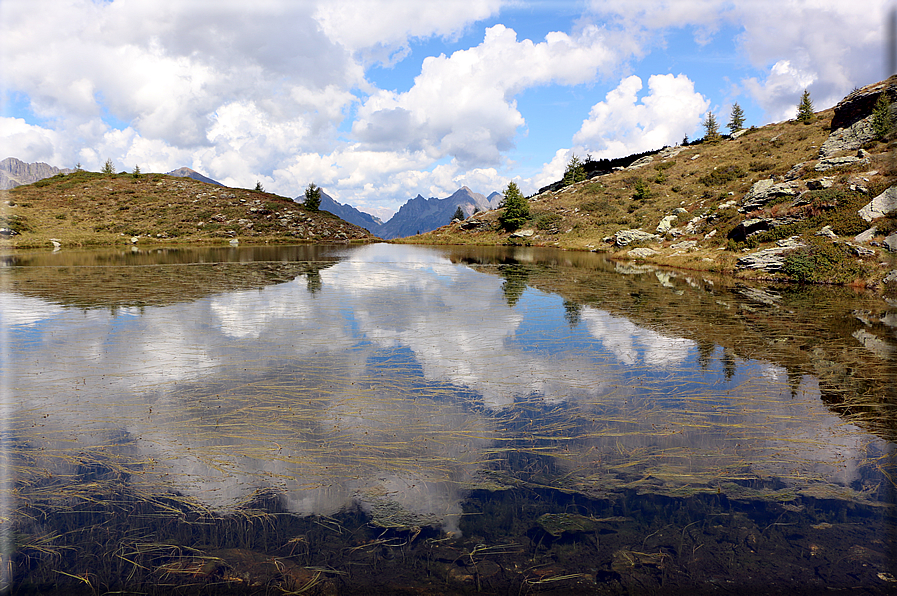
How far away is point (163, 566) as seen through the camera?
4.91 m

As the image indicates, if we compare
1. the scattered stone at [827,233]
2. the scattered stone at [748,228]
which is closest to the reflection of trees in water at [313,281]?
the scattered stone at [827,233]

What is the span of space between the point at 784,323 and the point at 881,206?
2335cm

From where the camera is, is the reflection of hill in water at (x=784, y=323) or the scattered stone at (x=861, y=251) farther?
the scattered stone at (x=861, y=251)

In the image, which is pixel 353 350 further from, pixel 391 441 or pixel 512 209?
pixel 512 209

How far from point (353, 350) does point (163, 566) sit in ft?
28.8

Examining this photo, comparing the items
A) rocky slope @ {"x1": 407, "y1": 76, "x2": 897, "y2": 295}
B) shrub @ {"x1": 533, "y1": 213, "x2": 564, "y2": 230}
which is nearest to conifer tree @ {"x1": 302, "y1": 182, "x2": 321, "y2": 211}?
rocky slope @ {"x1": 407, "y1": 76, "x2": 897, "y2": 295}

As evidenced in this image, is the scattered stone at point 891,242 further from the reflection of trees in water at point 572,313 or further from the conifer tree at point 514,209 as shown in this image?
the conifer tree at point 514,209

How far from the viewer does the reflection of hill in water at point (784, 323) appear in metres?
10.9

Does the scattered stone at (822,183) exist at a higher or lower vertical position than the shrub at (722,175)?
lower

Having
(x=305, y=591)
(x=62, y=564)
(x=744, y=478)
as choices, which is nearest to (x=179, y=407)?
(x=62, y=564)

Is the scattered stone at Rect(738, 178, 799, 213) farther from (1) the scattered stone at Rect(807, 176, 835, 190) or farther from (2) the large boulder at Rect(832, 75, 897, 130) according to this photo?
(2) the large boulder at Rect(832, 75, 897, 130)

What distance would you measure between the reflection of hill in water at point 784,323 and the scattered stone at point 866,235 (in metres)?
5.90

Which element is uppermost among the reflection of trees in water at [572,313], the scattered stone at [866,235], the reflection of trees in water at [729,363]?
the scattered stone at [866,235]

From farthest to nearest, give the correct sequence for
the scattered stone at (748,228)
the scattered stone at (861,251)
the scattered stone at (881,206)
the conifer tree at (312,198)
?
the conifer tree at (312,198) < the scattered stone at (748,228) < the scattered stone at (881,206) < the scattered stone at (861,251)
